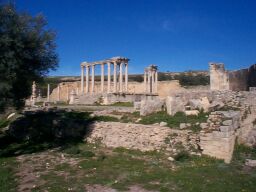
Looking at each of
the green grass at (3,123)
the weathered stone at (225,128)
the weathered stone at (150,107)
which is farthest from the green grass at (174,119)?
the green grass at (3,123)

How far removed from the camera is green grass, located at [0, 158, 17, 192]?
32.0 ft

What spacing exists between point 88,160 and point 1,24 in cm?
736

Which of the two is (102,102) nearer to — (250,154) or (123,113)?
(123,113)

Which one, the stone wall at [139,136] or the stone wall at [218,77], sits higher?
the stone wall at [218,77]

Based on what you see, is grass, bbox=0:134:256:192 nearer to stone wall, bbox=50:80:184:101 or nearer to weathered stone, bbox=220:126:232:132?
weathered stone, bbox=220:126:232:132

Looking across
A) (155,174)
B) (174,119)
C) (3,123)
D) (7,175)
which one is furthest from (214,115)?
(3,123)

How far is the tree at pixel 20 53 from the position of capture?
13984 mm

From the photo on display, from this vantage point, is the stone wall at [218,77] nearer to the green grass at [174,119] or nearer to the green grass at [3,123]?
the green grass at [174,119]

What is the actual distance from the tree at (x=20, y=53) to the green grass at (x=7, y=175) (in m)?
2.82

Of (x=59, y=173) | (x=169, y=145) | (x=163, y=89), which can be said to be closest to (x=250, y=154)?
(x=169, y=145)

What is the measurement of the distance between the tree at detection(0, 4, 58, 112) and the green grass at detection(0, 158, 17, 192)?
2.82 metres

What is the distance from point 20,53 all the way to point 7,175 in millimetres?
5947

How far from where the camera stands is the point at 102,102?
34.9 m

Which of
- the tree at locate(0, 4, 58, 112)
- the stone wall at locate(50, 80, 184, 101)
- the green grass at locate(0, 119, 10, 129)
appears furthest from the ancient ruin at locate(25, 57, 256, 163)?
the stone wall at locate(50, 80, 184, 101)
